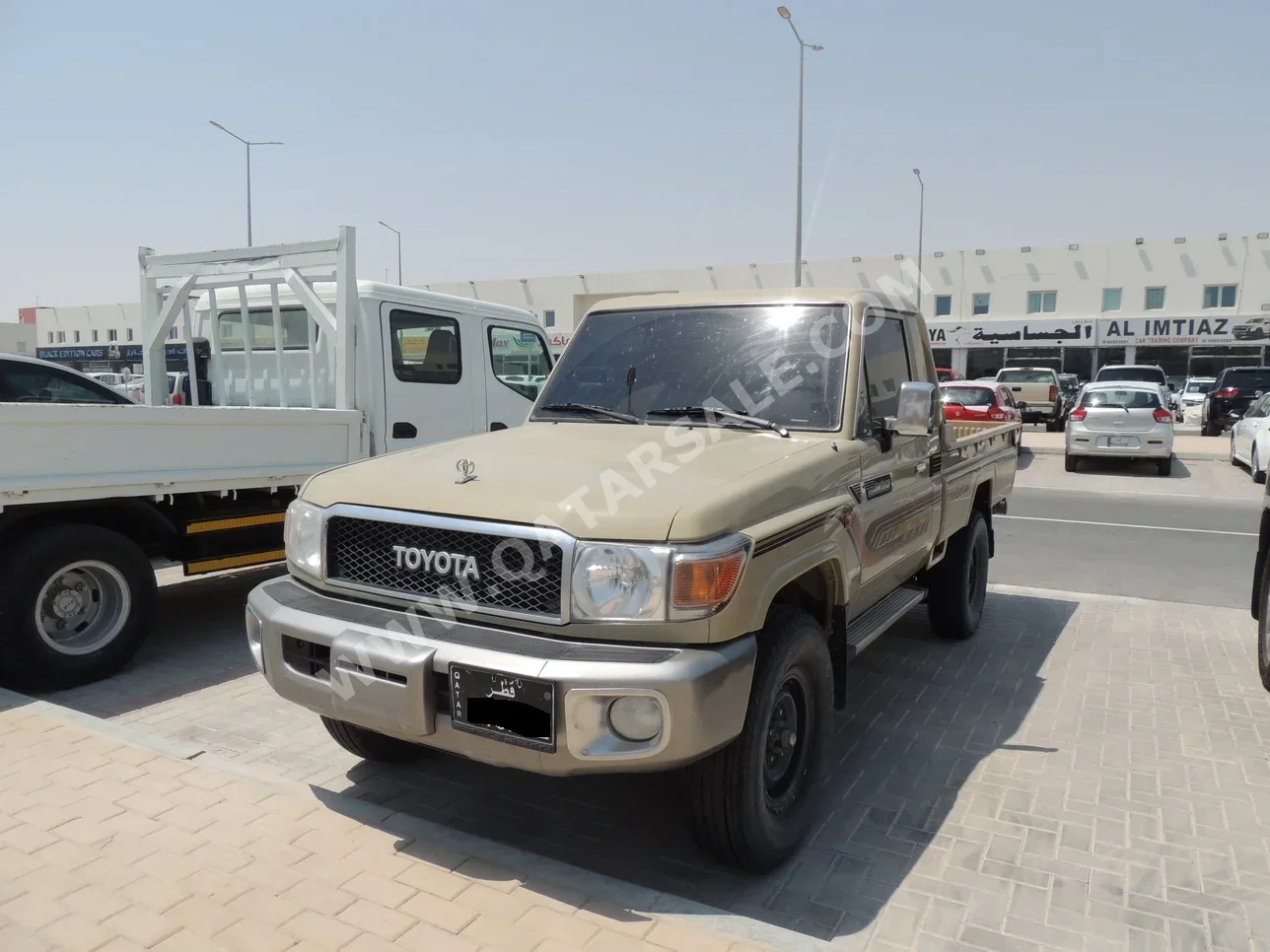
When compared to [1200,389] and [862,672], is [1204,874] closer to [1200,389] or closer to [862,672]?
[862,672]

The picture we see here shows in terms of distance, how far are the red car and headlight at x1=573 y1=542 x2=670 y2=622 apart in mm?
15623

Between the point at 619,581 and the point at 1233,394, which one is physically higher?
the point at 1233,394

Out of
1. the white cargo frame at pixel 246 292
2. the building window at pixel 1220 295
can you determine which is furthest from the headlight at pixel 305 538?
the building window at pixel 1220 295

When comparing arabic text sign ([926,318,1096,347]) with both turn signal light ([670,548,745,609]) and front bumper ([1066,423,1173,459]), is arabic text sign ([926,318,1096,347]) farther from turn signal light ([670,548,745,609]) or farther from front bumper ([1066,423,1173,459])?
turn signal light ([670,548,745,609])

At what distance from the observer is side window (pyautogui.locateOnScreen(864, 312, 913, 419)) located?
171 inches

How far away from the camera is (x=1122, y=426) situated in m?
17.0

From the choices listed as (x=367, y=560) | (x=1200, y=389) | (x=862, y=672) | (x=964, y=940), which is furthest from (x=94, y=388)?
(x=1200, y=389)

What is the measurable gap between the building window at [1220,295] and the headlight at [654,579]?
47.1 meters

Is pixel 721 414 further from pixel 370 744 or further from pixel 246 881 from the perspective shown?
pixel 246 881

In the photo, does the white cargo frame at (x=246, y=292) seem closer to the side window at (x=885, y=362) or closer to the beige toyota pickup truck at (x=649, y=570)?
the beige toyota pickup truck at (x=649, y=570)

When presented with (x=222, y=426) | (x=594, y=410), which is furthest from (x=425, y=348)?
(x=594, y=410)

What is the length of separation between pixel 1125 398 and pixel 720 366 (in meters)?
15.9

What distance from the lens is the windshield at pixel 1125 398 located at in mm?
17125

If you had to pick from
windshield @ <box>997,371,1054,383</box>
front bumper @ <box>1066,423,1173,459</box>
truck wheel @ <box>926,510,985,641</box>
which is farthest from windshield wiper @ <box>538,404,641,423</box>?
windshield @ <box>997,371,1054,383</box>
